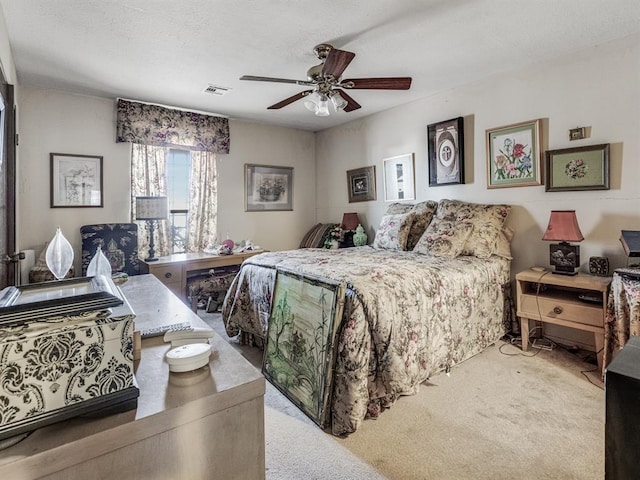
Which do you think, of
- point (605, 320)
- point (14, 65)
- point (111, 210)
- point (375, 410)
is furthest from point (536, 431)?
point (14, 65)

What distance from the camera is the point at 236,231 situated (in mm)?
4668

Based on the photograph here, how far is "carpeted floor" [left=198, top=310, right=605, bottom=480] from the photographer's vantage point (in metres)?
1.54

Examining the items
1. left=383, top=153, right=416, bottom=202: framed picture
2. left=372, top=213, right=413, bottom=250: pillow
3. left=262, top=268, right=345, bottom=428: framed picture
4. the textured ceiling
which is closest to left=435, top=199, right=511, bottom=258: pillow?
left=372, top=213, right=413, bottom=250: pillow

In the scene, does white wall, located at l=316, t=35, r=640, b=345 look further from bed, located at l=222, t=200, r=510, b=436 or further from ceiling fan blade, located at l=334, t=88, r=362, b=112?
ceiling fan blade, located at l=334, t=88, r=362, b=112

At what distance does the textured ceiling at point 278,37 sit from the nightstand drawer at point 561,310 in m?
1.95

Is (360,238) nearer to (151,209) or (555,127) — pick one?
(555,127)

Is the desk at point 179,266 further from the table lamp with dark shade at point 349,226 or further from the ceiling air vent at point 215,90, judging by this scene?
the ceiling air vent at point 215,90

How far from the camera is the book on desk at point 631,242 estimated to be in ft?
7.00

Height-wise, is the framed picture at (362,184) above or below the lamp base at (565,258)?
above

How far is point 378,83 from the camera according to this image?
2395mm

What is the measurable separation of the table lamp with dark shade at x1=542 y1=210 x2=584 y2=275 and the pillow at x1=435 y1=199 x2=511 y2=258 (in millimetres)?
442

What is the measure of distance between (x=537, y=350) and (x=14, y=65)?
493cm

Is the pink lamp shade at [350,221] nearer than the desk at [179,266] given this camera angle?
No

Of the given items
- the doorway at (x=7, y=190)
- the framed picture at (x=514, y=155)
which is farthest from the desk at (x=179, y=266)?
the framed picture at (x=514, y=155)
